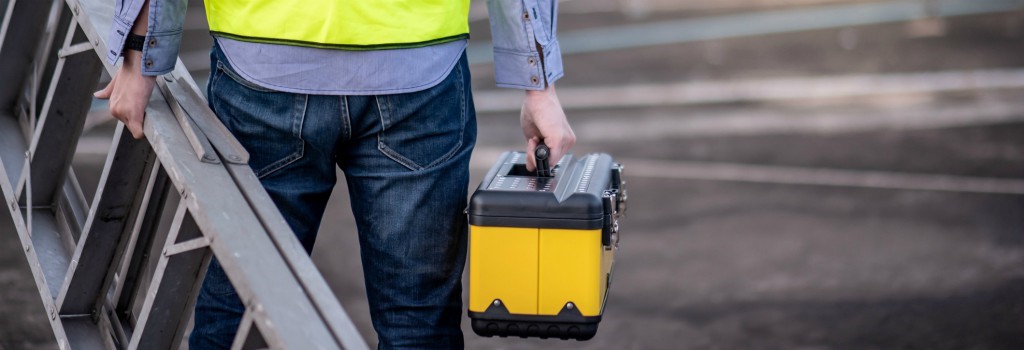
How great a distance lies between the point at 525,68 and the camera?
3.06 m

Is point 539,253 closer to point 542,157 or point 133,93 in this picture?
point 542,157

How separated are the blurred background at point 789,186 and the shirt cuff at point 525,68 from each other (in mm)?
2248

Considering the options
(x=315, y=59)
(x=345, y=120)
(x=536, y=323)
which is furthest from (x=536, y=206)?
(x=315, y=59)

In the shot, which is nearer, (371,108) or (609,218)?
(371,108)

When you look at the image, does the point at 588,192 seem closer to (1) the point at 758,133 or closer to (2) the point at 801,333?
(2) the point at 801,333

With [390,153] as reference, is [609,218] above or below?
below

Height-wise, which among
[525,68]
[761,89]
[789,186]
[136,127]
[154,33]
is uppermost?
[154,33]

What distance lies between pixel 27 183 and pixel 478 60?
9400mm

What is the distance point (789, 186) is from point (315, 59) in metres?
5.36

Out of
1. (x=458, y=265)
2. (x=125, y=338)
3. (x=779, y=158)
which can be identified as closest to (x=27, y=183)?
(x=125, y=338)

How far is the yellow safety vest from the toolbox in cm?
50

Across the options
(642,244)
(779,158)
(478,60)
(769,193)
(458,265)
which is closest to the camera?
(458,265)

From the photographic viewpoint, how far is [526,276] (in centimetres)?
324

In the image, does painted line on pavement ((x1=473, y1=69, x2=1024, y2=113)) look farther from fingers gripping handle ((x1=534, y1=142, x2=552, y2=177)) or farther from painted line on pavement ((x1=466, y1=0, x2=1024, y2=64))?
fingers gripping handle ((x1=534, y1=142, x2=552, y2=177))
